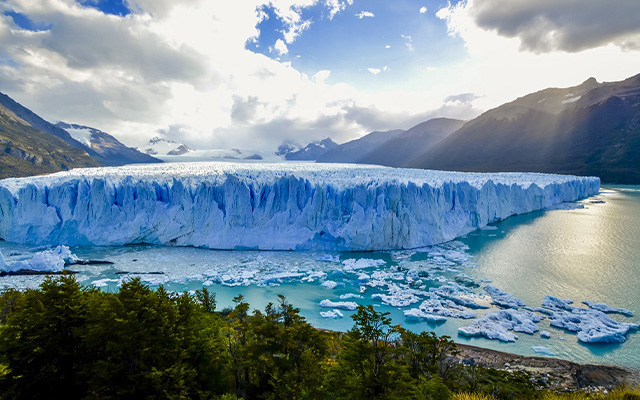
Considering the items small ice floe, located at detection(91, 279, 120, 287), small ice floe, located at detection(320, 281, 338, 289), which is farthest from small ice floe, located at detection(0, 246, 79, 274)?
small ice floe, located at detection(320, 281, 338, 289)

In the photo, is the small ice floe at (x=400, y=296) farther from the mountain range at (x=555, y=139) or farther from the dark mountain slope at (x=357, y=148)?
the dark mountain slope at (x=357, y=148)

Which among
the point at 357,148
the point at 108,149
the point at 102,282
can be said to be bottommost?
the point at 102,282

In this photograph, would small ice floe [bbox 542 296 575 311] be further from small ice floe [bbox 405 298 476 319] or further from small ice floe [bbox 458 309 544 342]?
small ice floe [bbox 405 298 476 319]

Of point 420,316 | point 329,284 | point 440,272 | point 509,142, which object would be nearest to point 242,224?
point 329,284

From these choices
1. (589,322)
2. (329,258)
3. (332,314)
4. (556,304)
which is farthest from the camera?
(329,258)

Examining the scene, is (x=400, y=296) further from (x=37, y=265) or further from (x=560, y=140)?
(x=560, y=140)
